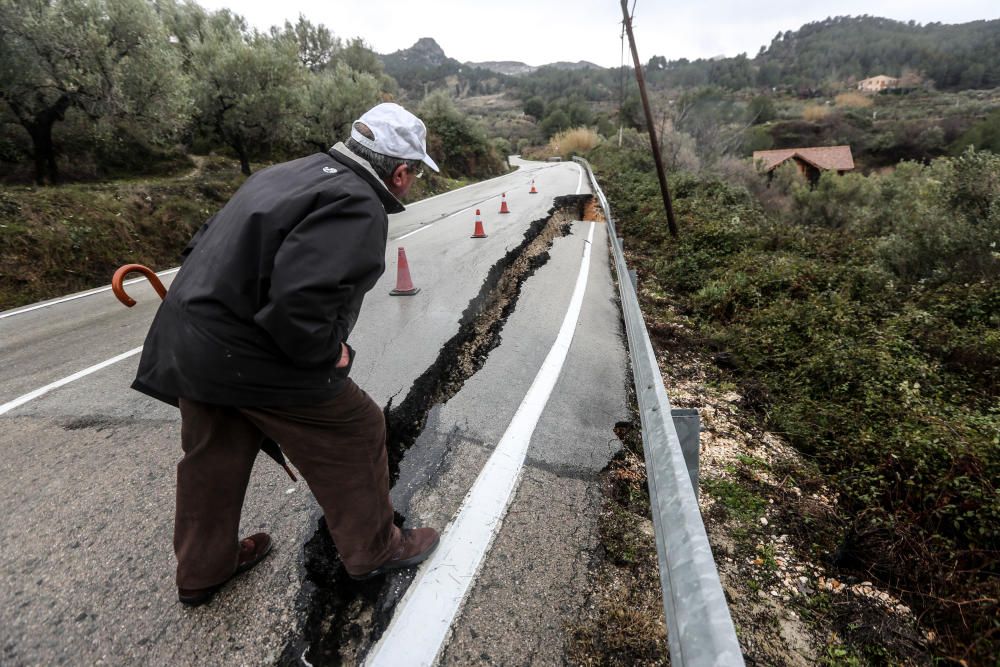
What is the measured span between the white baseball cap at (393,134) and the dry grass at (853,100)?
105m

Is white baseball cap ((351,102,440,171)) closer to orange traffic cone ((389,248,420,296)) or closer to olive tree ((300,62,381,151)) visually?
orange traffic cone ((389,248,420,296))

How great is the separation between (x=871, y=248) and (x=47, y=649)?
34.7 ft

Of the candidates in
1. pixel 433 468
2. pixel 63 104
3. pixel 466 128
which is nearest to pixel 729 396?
pixel 433 468

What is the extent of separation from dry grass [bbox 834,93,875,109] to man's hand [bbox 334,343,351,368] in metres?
105

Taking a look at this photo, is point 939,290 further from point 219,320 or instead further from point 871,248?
point 219,320

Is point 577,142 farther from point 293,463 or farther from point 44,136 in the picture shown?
point 293,463

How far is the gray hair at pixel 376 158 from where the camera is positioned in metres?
1.81

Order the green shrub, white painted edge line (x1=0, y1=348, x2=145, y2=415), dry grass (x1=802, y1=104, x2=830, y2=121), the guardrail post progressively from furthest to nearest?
dry grass (x1=802, y1=104, x2=830, y2=121) → white painted edge line (x1=0, y1=348, x2=145, y2=415) → the green shrub → the guardrail post

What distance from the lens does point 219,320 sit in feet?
5.20

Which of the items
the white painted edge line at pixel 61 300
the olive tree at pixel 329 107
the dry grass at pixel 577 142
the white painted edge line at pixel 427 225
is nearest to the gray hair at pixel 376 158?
the white painted edge line at pixel 61 300

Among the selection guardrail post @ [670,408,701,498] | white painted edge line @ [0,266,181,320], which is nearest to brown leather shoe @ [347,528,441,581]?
guardrail post @ [670,408,701,498]

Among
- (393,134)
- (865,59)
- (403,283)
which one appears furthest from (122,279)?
(865,59)

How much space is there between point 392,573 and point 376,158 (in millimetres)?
1745

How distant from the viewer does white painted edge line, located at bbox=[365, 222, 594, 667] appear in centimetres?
178
